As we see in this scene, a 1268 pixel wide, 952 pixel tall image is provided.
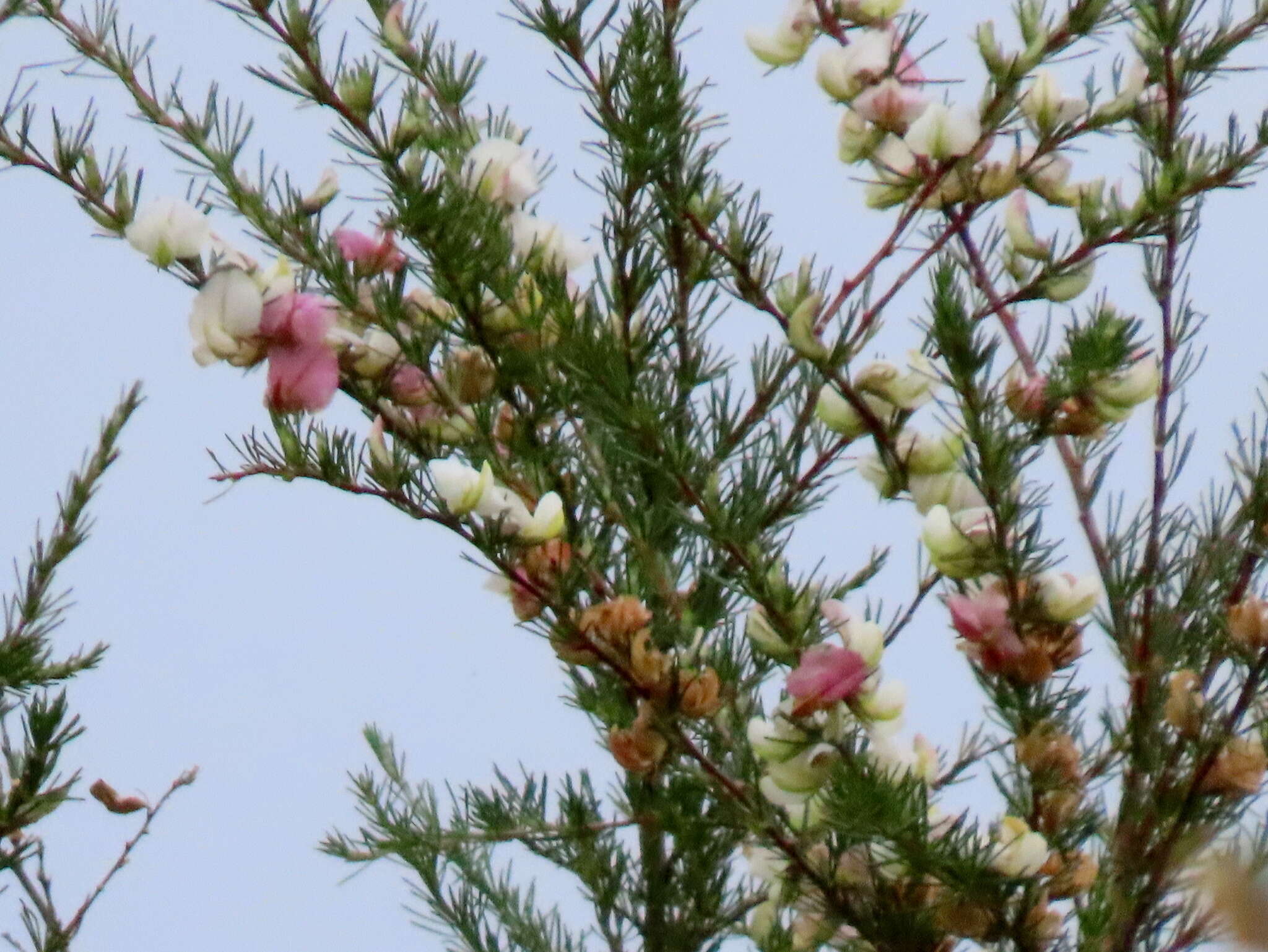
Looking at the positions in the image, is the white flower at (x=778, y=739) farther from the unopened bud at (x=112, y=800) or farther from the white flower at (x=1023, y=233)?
the unopened bud at (x=112, y=800)

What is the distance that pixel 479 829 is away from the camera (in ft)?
1.71

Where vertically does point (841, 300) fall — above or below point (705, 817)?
above

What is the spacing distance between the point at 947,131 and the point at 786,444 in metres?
0.12

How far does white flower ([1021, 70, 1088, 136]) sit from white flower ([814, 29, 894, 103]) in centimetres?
4

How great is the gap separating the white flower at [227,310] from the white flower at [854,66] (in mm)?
179

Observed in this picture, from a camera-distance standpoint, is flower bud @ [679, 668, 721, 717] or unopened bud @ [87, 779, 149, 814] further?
unopened bud @ [87, 779, 149, 814]

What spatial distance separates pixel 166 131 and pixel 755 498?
238 millimetres

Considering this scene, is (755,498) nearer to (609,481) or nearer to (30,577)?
(609,481)

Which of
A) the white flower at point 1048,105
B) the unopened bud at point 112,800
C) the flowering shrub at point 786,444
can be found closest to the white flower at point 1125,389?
the flowering shrub at point 786,444

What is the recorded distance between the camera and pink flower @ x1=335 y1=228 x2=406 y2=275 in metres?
0.44

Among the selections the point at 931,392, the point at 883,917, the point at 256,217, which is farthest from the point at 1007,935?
the point at 256,217

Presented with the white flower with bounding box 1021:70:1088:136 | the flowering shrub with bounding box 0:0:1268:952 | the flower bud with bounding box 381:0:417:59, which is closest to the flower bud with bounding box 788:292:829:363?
the flowering shrub with bounding box 0:0:1268:952

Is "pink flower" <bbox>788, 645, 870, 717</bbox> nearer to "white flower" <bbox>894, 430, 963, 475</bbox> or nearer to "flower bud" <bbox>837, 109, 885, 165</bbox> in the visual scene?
"white flower" <bbox>894, 430, 963, 475</bbox>

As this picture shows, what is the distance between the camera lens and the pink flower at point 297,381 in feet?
1.30
